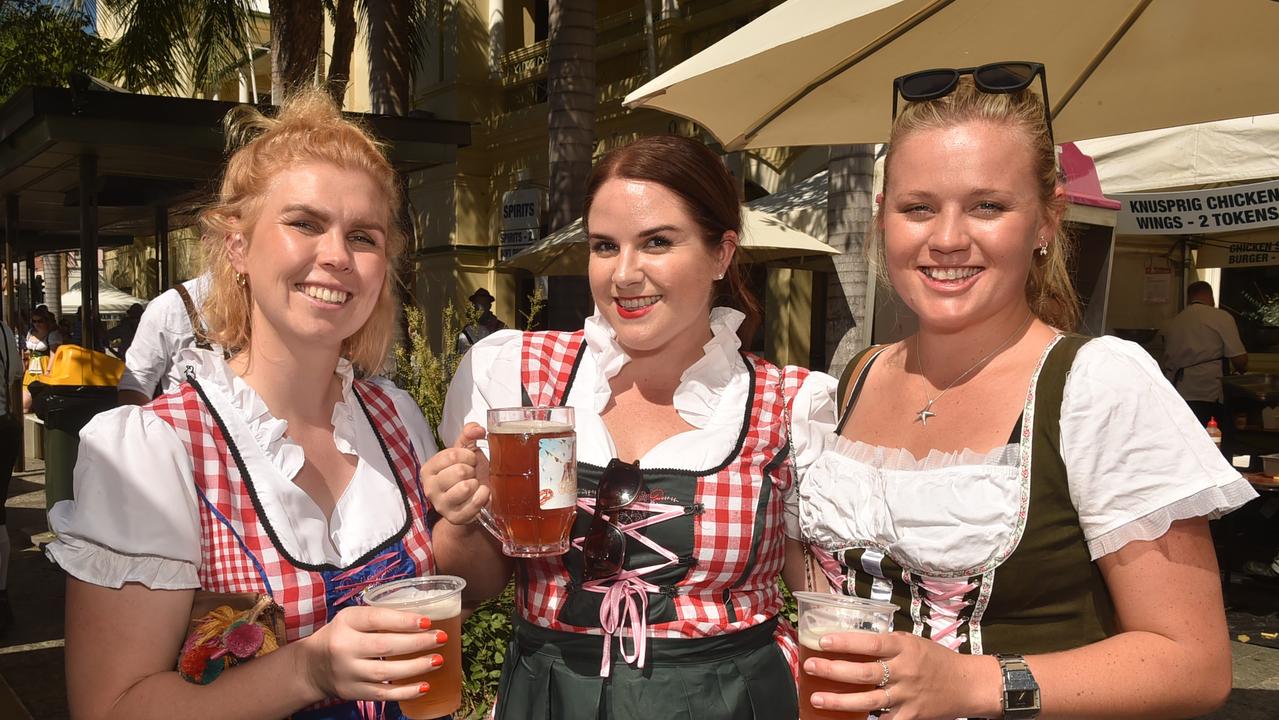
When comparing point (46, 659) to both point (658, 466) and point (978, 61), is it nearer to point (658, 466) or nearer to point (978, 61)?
point (658, 466)

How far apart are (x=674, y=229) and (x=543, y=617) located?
88cm

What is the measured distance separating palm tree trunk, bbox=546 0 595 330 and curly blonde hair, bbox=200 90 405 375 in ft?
19.8

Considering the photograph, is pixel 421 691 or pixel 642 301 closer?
pixel 421 691

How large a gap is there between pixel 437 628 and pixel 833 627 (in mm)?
640

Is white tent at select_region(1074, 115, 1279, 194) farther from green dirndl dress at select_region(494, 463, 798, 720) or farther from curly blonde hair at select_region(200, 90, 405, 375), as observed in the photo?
curly blonde hair at select_region(200, 90, 405, 375)

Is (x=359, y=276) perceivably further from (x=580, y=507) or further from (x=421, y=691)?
(x=421, y=691)

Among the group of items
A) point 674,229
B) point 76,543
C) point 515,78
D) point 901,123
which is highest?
point 515,78

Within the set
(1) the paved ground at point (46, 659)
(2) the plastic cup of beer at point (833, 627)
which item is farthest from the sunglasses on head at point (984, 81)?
(1) the paved ground at point (46, 659)

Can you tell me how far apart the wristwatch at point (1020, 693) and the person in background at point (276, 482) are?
0.89 metres

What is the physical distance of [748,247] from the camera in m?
7.60

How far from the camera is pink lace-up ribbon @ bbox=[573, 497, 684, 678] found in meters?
1.83

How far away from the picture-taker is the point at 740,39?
324 cm

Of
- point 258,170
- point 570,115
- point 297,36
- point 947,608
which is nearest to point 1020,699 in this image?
point 947,608

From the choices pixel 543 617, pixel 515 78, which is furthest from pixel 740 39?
pixel 515 78
